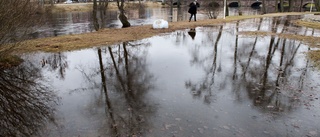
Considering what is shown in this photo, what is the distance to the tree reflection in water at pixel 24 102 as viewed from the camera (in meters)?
5.55

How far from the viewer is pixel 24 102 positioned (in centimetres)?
690

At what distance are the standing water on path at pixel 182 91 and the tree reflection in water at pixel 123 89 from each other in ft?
0.07

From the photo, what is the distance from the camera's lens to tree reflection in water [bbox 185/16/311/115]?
6715mm

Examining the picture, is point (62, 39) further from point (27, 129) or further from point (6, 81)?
point (27, 129)

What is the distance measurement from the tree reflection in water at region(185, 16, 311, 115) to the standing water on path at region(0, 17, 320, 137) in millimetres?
24

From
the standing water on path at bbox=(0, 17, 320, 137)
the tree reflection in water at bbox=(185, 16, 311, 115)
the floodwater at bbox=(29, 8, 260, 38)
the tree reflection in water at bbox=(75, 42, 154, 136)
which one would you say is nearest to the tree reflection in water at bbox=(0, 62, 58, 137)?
the standing water on path at bbox=(0, 17, 320, 137)

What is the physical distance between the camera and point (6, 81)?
341 inches

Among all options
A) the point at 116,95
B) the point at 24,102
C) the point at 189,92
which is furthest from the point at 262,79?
the point at 24,102

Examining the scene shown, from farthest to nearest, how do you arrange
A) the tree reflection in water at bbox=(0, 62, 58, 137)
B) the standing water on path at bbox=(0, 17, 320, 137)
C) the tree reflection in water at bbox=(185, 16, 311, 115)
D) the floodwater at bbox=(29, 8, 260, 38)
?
the floodwater at bbox=(29, 8, 260, 38), the tree reflection in water at bbox=(185, 16, 311, 115), the tree reflection in water at bbox=(0, 62, 58, 137), the standing water on path at bbox=(0, 17, 320, 137)

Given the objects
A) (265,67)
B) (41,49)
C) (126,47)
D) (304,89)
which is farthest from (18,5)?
(304,89)

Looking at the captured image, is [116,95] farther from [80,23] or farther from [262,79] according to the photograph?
[80,23]

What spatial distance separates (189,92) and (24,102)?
14.7 ft

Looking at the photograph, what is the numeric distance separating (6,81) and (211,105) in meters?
6.82

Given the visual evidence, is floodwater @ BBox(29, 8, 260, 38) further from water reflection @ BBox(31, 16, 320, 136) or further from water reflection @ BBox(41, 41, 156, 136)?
water reflection @ BBox(31, 16, 320, 136)
